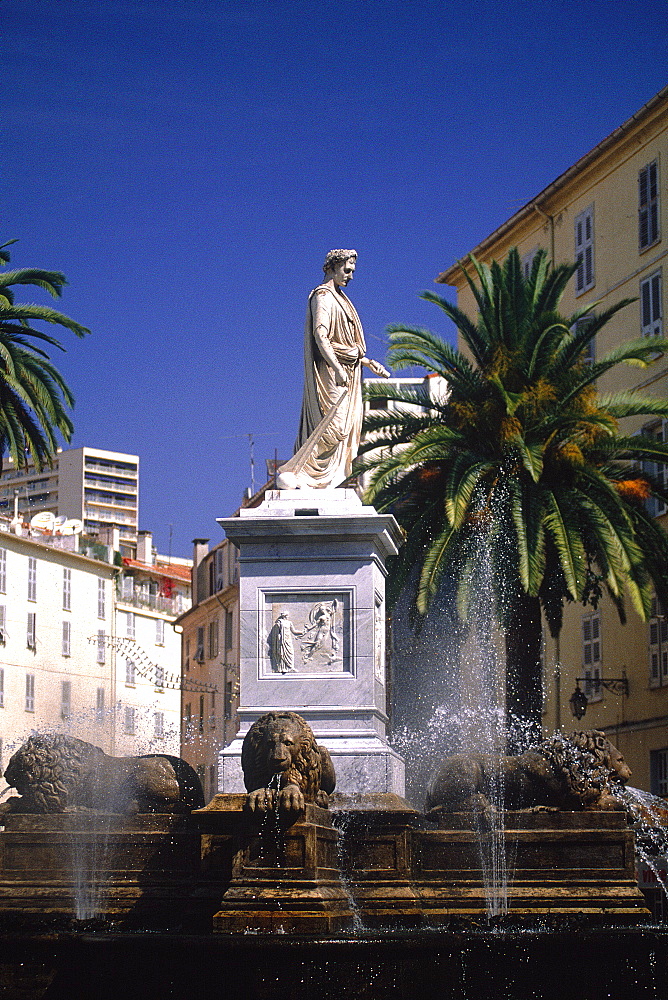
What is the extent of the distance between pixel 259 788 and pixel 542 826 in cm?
240

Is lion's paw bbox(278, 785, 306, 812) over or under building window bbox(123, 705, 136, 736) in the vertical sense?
under

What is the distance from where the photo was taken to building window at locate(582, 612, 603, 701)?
138 feet

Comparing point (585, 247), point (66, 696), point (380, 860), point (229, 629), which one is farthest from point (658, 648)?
point (66, 696)

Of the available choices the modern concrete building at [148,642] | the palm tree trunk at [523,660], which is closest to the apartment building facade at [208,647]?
the modern concrete building at [148,642]

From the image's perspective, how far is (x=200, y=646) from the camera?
75.1m

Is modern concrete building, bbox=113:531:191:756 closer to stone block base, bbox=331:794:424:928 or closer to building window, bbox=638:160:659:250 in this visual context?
building window, bbox=638:160:659:250

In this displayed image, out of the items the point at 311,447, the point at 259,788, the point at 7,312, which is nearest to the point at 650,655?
the point at 7,312

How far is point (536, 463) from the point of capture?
2558 cm

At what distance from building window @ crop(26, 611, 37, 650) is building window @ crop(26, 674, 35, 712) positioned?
1.42 m

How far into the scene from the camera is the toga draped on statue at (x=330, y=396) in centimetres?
1439

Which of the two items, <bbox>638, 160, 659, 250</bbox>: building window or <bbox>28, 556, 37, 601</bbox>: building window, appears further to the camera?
<bbox>28, 556, 37, 601</bbox>: building window

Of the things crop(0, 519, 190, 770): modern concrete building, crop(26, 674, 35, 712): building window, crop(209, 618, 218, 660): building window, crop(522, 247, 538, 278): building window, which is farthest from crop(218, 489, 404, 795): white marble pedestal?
crop(209, 618, 218, 660): building window

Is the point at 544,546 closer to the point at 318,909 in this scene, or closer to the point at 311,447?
the point at 311,447

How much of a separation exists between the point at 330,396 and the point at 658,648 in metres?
26.2
